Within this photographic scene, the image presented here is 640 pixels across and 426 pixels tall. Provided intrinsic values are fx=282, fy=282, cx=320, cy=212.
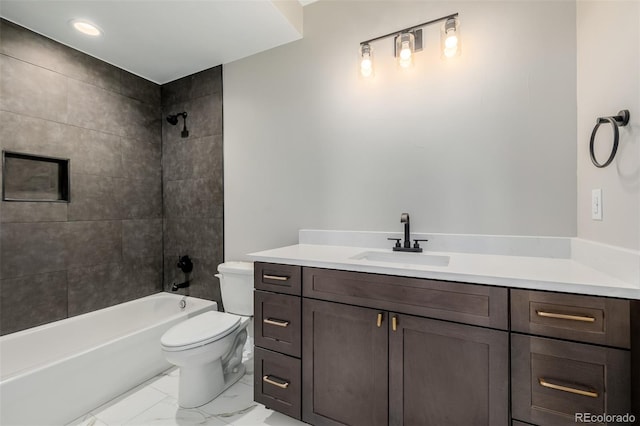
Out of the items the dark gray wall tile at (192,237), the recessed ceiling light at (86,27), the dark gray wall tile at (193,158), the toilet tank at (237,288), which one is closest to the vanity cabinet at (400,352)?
the toilet tank at (237,288)

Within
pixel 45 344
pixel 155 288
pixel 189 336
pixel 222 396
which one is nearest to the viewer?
pixel 189 336

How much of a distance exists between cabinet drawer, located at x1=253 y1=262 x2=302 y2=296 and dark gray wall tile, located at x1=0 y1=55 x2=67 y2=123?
6.53ft

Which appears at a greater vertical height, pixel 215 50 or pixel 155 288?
pixel 215 50

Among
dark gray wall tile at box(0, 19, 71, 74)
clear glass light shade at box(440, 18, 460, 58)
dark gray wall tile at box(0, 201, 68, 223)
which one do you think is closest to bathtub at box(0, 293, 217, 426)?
dark gray wall tile at box(0, 201, 68, 223)

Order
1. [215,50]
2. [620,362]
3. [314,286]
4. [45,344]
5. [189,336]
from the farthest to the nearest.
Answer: [215,50]
[45,344]
[189,336]
[314,286]
[620,362]

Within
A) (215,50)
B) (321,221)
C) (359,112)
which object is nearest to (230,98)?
(215,50)

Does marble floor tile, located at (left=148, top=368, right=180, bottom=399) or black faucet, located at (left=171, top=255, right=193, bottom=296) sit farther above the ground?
black faucet, located at (left=171, top=255, right=193, bottom=296)

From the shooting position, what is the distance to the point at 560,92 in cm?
140

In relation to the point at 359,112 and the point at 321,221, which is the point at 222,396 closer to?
the point at 321,221

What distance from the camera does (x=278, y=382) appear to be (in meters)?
1.48

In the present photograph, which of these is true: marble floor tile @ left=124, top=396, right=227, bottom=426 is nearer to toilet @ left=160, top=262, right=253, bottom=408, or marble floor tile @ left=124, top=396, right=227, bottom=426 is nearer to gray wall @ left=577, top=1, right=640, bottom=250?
toilet @ left=160, top=262, right=253, bottom=408

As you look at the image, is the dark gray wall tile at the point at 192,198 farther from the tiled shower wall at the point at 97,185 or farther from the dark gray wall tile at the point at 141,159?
the dark gray wall tile at the point at 141,159

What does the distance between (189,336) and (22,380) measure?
77cm

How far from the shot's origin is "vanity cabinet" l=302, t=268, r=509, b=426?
104 cm
